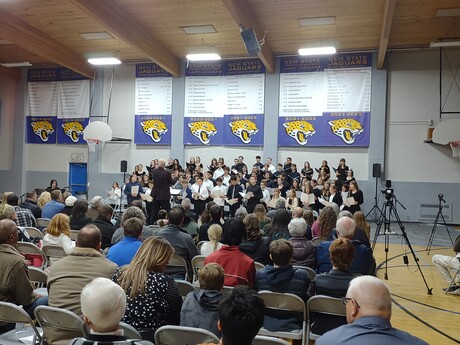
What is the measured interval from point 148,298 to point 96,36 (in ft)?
39.4

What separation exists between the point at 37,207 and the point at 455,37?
38.1 feet

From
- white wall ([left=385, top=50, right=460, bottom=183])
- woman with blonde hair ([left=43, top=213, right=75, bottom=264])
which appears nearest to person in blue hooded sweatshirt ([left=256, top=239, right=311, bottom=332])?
woman with blonde hair ([left=43, top=213, right=75, bottom=264])

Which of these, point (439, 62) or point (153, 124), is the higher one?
point (439, 62)

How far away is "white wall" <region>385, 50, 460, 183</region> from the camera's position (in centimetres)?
1234

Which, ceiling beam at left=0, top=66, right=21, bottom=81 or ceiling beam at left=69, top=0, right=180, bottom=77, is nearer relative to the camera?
ceiling beam at left=69, top=0, right=180, bottom=77

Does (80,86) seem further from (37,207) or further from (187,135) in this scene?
(37,207)

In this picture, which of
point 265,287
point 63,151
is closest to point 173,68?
point 63,151

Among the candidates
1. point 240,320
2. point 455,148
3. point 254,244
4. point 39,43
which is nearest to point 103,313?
point 240,320

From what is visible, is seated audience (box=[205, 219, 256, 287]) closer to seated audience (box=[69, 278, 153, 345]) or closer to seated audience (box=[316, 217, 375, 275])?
seated audience (box=[316, 217, 375, 275])

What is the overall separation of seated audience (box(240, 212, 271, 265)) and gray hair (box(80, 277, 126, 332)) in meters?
2.43

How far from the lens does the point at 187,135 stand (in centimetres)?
1426

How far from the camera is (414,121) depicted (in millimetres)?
12508

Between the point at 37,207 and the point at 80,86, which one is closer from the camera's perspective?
the point at 37,207

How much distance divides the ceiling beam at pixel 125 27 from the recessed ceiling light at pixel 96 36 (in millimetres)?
1374
